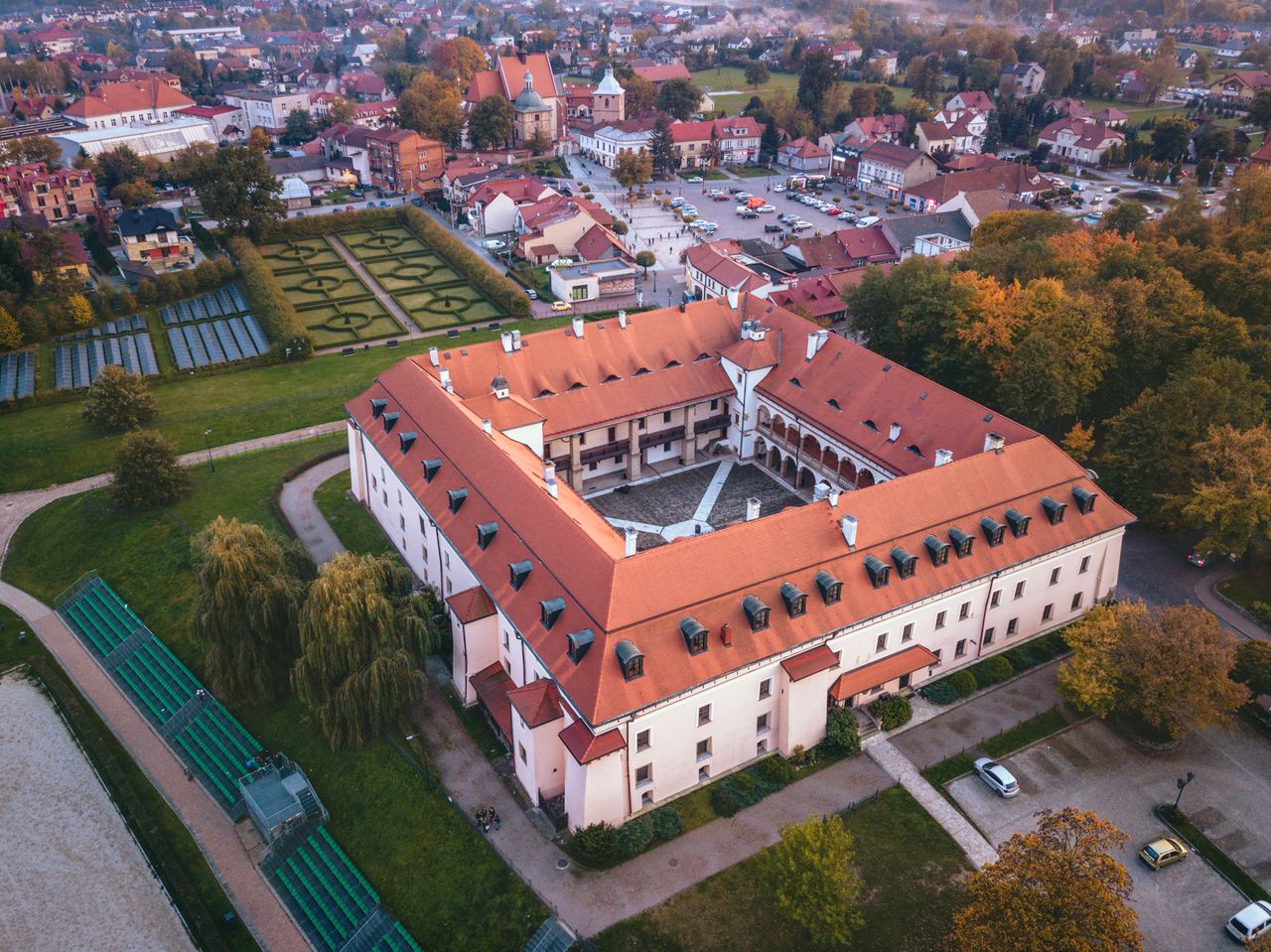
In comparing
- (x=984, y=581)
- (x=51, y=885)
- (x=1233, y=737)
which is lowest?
(x=51, y=885)

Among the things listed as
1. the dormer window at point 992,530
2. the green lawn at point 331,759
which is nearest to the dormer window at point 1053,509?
the dormer window at point 992,530

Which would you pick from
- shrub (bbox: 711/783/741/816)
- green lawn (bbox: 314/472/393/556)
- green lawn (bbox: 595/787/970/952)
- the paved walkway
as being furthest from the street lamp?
green lawn (bbox: 314/472/393/556)

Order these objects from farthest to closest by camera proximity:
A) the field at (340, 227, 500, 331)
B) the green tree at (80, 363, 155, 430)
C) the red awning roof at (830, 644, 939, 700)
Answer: the field at (340, 227, 500, 331) → the green tree at (80, 363, 155, 430) → the red awning roof at (830, 644, 939, 700)

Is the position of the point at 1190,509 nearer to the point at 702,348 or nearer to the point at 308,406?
the point at 702,348

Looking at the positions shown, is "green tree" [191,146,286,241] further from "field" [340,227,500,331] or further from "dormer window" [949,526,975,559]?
"dormer window" [949,526,975,559]

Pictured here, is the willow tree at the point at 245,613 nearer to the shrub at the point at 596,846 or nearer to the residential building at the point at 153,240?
the shrub at the point at 596,846

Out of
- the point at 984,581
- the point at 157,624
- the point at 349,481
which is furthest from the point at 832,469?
the point at 157,624

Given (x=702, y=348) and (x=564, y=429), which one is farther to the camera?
(x=702, y=348)
